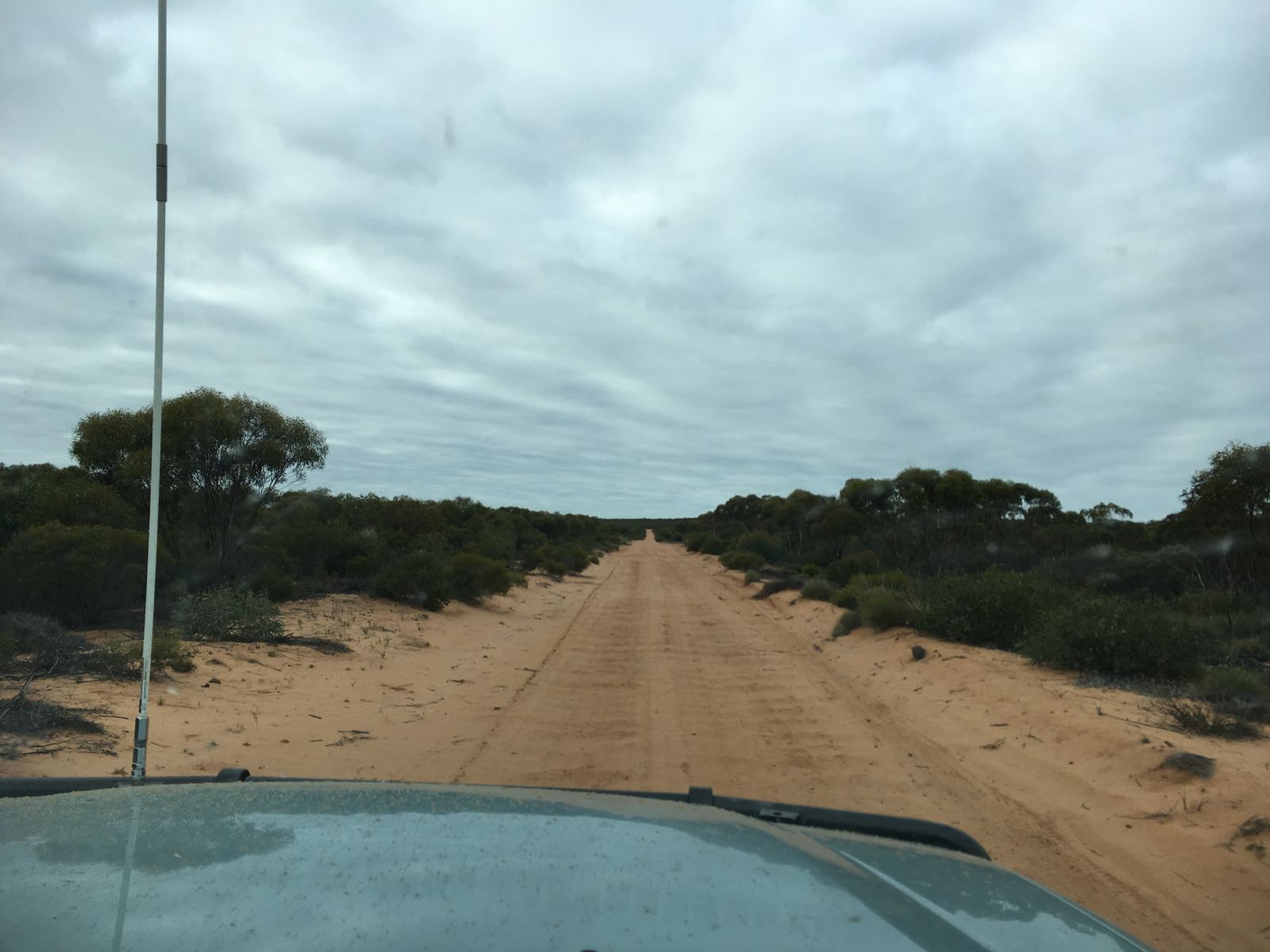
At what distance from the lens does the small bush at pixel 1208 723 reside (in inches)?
374

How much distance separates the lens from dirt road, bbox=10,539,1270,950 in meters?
6.84

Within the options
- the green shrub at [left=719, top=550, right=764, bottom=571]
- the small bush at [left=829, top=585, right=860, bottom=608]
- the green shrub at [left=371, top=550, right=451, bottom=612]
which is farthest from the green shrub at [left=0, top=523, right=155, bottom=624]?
the green shrub at [left=719, top=550, right=764, bottom=571]

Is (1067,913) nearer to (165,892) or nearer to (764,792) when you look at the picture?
(165,892)

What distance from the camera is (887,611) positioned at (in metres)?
19.2

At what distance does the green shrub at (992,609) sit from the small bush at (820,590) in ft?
31.6

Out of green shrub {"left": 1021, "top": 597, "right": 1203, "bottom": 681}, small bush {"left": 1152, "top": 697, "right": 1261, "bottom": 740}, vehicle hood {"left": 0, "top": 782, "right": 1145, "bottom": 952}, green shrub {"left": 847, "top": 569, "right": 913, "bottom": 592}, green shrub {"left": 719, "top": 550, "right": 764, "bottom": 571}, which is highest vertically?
green shrub {"left": 719, "top": 550, "right": 764, "bottom": 571}

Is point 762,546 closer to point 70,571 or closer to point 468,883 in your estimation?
point 70,571

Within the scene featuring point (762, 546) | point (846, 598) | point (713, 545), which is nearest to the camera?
point (846, 598)

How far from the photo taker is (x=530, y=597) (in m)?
30.4

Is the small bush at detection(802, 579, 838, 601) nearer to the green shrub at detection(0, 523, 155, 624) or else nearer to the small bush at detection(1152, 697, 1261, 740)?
the small bush at detection(1152, 697, 1261, 740)

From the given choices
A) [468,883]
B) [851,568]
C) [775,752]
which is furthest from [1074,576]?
[468,883]

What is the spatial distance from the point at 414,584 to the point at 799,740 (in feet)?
47.6

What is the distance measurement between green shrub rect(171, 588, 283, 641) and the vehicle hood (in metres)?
12.8

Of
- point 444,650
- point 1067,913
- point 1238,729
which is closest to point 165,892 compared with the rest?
point 1067,913
